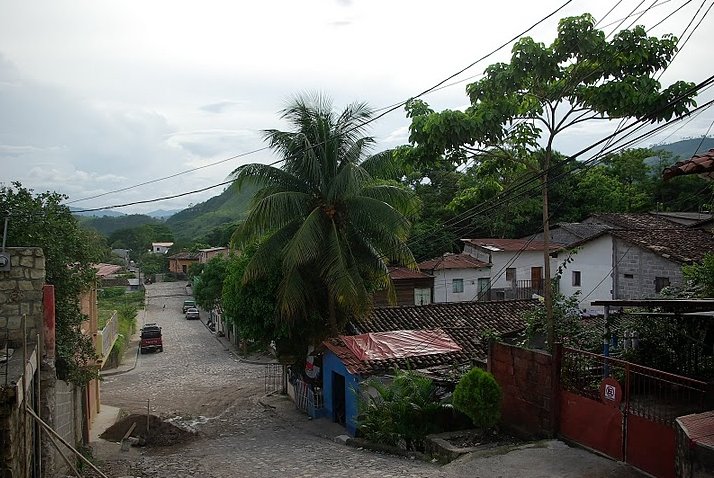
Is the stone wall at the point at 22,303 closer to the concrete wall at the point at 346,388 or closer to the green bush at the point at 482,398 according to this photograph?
the green bush at the point at 482,398

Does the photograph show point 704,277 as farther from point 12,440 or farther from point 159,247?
point 159,247

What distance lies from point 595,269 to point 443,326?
31.8 ft

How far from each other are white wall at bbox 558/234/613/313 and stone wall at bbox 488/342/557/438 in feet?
46.6

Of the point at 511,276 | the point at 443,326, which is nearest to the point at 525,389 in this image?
the point at 443,326

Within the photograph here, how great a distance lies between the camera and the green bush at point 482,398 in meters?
12.2

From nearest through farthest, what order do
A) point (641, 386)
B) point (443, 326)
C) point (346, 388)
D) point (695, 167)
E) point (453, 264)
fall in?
point (695, 167) < point (641, 386) < point (346, 388) < point (443, 326) < point (453, 264)

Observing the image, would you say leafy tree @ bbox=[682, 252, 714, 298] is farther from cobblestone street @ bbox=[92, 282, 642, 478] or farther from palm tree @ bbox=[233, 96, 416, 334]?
palm tree @ bbox=[233, 96, 416, 334]

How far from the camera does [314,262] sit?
2073cm

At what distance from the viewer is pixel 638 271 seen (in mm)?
24766

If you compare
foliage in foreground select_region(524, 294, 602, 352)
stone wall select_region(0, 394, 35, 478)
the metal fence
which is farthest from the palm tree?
stone wall select_region(0, 394, 35, 478)

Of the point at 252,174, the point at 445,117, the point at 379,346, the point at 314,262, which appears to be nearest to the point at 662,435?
the point at 445,117

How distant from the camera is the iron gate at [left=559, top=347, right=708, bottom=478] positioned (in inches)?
347

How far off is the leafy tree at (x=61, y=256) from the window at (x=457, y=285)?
87.8 ft

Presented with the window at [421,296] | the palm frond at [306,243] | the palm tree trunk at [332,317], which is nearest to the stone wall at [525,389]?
the palm frond at [306,243]
